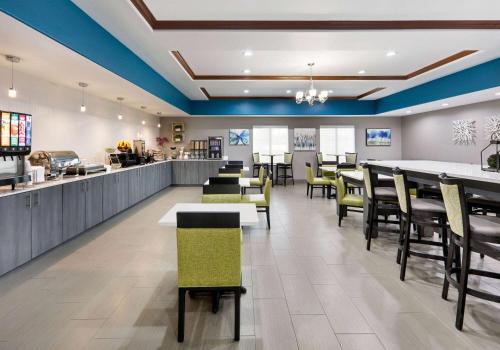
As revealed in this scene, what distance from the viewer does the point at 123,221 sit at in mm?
5961

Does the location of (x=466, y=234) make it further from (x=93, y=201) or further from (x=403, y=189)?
(x=93, y=201)

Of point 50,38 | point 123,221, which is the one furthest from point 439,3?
point 123,221

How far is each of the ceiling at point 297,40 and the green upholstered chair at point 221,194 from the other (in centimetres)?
227

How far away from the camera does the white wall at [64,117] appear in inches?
192

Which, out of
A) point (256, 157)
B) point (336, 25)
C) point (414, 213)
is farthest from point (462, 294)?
point (256, 157)

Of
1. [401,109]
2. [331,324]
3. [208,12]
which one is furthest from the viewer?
[401,109]

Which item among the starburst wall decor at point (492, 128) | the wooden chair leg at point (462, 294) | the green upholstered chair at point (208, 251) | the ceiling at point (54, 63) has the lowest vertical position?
the wooden chair leg at point (462, 294)

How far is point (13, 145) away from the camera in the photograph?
376cm

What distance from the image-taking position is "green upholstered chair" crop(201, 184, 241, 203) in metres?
3.79

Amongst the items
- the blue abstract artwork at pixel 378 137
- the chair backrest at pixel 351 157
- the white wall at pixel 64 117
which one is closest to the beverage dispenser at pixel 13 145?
the white wall at pixel 64 117

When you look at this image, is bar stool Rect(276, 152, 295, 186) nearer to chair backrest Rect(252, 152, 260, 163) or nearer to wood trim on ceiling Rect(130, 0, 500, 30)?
chair backrest Rect(252, 152, 260, 163)

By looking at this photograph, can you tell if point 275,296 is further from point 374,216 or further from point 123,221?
point 123,221

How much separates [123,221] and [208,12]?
13.4 feet

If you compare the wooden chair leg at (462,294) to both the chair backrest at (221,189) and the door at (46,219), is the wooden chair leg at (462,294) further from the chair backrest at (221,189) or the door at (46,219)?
the door at (46,219)
